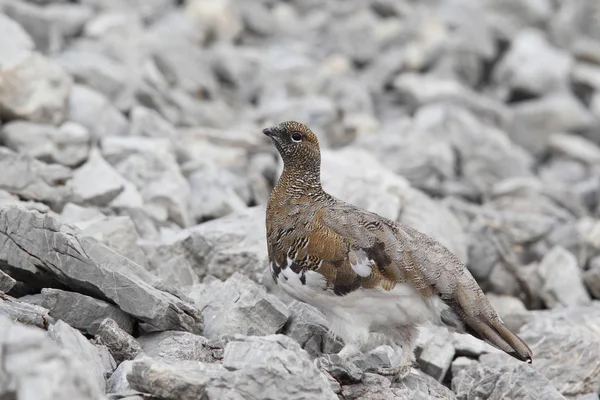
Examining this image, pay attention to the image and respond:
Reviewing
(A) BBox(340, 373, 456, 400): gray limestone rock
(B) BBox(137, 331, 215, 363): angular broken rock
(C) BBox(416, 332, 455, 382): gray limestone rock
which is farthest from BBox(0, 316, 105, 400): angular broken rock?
(C) BBox(416, 332, 455, 382): gray limestone rock

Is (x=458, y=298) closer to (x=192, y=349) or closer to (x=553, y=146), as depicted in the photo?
(x=192, y=349)

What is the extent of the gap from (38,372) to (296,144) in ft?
9.74

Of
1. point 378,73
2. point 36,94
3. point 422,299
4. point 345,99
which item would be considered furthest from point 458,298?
point 378,73

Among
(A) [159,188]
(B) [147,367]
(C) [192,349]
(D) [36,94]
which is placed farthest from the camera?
(D) [36,94]

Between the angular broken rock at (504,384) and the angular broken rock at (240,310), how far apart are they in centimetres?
120

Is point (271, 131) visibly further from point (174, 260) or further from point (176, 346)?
point (176, 346)

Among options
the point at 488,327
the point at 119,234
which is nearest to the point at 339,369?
the point at 488,327

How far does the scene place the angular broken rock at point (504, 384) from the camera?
5.55m

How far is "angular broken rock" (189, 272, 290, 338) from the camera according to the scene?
5672mm

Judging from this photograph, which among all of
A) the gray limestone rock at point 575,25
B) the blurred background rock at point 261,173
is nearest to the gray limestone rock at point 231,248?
the blurred background rock at point 261,173

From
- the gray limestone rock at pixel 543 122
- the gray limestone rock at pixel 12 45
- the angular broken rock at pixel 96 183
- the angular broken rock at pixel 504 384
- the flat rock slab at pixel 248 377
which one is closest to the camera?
the flat rock slab at pixel 248 377

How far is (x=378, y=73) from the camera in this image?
16.5 meters

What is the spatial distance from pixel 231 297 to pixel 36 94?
456 cm

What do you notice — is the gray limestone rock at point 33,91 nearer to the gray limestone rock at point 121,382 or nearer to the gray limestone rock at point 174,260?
the gray limestone rock at point 174,260
